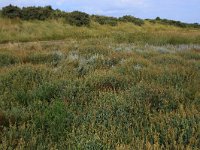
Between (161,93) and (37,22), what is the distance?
26.0 meters

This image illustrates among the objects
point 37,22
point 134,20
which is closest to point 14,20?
point 37,22

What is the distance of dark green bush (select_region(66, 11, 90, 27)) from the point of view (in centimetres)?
3491

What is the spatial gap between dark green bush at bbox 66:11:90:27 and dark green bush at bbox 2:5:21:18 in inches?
189

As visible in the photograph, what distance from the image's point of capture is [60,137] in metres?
5.35

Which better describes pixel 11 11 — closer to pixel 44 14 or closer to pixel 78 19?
pixel 44 14

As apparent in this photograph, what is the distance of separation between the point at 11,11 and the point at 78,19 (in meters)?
6.52

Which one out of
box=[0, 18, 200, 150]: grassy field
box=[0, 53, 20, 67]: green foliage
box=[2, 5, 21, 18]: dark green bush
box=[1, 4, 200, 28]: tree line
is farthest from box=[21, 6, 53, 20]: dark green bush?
box=[0, 18, 200, 150]: grassy field

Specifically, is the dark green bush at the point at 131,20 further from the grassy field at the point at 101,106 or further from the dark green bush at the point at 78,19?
the grassy field at the point at 101,106

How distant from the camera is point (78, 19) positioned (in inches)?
1411

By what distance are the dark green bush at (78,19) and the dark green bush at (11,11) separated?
480 centimetres

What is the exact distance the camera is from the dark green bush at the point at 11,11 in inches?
1256

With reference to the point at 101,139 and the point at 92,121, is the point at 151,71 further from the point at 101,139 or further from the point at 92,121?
the point at 101,139

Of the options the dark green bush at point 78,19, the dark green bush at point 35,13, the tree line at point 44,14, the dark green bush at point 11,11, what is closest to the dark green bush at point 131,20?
the tree line at point 44,14

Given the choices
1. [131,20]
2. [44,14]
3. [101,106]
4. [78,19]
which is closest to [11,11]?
[44,14]
